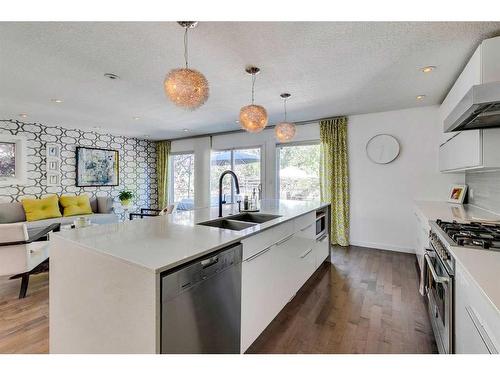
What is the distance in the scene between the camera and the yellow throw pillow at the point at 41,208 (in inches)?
164

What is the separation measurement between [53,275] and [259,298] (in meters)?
1.26

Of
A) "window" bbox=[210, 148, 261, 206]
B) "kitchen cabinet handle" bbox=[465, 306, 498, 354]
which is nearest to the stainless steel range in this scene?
"kitchen cabinet handle" bbox=[465, 306, 498, 354]

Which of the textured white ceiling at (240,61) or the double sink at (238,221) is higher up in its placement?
the textured white ceiling at (240,61)

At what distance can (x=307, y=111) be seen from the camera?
393cm

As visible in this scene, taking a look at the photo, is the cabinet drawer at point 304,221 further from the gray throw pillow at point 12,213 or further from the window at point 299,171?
the gray throw pillow at point 12,213

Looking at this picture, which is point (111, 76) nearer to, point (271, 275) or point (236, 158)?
point (271, 275)

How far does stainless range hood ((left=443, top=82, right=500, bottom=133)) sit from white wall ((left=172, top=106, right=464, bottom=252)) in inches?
80.8

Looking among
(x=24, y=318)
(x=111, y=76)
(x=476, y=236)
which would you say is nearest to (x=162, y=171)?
(x=111, y=76)

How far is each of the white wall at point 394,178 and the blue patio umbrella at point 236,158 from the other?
4.87ft

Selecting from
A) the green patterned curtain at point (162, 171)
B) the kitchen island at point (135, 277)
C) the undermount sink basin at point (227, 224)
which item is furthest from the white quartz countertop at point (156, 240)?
the green patterned curtain at point (162, 171)

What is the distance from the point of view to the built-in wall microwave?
280 centimetres

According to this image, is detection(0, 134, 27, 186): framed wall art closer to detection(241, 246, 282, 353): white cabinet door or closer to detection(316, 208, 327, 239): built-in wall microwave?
detection(241, 246, 282, 353): white cabinet door
